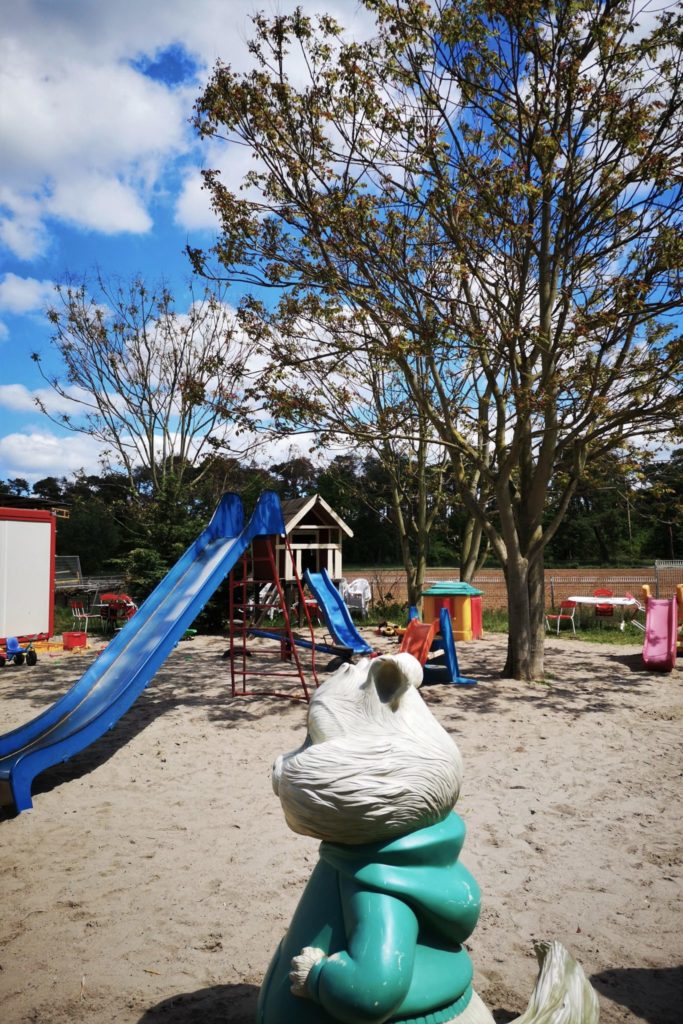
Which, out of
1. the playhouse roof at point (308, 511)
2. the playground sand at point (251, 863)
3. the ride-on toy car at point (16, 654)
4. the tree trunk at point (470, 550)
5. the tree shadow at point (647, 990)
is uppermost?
the playhouse roof at point (308, 511)

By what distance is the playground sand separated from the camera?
303 cm

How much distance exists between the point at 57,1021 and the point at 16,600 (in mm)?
11887

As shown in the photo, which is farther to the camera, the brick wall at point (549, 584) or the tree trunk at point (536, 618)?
the brick wall at point (549, 584)

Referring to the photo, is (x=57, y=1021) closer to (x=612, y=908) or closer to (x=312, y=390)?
(x=612, y=908)

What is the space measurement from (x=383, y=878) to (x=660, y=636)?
35.0 feet

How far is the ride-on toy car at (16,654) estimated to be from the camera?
12.1 meters

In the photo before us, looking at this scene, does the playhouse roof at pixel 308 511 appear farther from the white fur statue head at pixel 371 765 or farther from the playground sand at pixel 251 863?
the white fur statue head at pixel 371 765

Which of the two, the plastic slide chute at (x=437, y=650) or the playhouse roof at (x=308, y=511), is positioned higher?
the playhouse roof at (x=308, y=511)

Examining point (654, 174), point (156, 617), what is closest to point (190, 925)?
point (156, 617)

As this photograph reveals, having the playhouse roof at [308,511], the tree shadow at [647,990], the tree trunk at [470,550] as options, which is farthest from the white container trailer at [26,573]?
the tree shadow at [647,990]

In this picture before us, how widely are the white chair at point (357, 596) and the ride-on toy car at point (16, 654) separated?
940 cm

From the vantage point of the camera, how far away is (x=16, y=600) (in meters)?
13.5

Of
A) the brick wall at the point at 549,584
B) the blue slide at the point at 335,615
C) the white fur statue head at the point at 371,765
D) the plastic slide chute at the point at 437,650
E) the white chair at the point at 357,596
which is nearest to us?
the white fur statue head at the point at 371,765

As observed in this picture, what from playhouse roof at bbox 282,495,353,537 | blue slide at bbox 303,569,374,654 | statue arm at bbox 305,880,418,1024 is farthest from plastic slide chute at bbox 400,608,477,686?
playhouse roof at bbox 282,495,353,537
